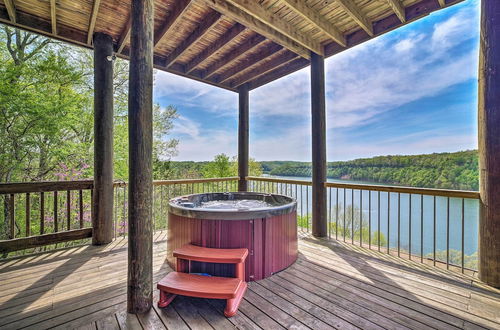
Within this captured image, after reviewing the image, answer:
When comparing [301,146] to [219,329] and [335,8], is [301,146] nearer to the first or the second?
[335,8]

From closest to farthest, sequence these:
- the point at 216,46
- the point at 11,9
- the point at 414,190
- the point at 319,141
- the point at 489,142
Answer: the point at 489,142
the point at 11,9
the point at 414,190
the point at 216,46
the point at 319,141

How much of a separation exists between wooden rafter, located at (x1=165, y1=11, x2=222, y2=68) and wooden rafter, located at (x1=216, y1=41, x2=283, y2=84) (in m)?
1.16

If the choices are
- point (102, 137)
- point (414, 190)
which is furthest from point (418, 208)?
point (102, 137)

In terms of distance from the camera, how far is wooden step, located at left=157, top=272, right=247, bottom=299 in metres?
1.71

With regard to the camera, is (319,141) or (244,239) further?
(319,141)

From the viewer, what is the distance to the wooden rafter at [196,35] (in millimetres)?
3037

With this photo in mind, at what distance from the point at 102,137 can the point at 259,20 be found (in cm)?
291

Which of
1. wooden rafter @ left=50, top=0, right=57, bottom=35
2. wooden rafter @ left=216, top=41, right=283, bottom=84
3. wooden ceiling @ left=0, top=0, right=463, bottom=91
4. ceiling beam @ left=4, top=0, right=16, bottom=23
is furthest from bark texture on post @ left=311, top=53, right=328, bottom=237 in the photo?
ceiling beam @ left=4, top=0, right=16, bottom=23

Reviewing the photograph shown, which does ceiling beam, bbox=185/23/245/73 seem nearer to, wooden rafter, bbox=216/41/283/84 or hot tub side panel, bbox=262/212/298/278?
wooden rafter, bbox=216/41/283/84

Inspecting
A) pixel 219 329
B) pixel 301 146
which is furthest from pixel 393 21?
pixel 301 146

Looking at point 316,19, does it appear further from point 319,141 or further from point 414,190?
point 414,190

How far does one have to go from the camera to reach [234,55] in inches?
156

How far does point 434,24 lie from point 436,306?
768 cm

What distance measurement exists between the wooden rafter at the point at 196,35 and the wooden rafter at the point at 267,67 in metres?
1.48
